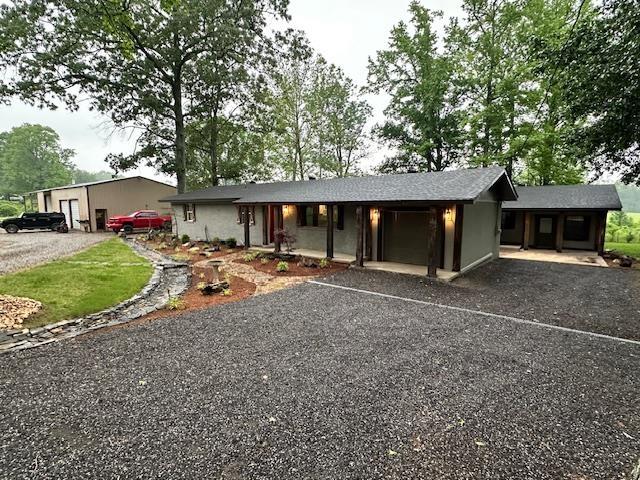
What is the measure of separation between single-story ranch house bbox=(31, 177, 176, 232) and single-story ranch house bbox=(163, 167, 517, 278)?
12030 mm

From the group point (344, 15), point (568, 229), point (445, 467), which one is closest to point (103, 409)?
point (445, 467)

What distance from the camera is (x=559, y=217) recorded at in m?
13.6

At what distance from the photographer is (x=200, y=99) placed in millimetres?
20938

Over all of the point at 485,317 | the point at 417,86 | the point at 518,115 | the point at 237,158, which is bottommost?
the point at 485,317

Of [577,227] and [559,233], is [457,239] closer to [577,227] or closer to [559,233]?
[559,233]

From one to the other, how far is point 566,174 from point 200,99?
2511 cm

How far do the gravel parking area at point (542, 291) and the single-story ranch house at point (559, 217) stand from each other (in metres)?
3.61

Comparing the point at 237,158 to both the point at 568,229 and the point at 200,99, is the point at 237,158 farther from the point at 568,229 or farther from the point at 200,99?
the point at 568,229

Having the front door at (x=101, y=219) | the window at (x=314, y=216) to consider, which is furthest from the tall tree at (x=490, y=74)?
the front door at (x=101, y=219)

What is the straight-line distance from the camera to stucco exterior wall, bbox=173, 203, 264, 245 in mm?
14783

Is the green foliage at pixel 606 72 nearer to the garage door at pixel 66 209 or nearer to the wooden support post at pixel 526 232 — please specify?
the wooden support post at pixel 526 232

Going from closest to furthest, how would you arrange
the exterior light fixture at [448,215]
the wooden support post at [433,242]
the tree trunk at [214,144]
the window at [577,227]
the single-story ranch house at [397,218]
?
1. the wooden support post at [433,242]
2. the single-story ranch house at [397,218]
3. the exterior light fixture at [448,215]
4. the window at [577,227]
5. the tree trunk at [214,144]

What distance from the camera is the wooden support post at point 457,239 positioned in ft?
29.7

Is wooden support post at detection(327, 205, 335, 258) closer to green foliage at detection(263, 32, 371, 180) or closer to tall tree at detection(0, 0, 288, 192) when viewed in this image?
tall tree at detection(0, 0, 288, 192)
